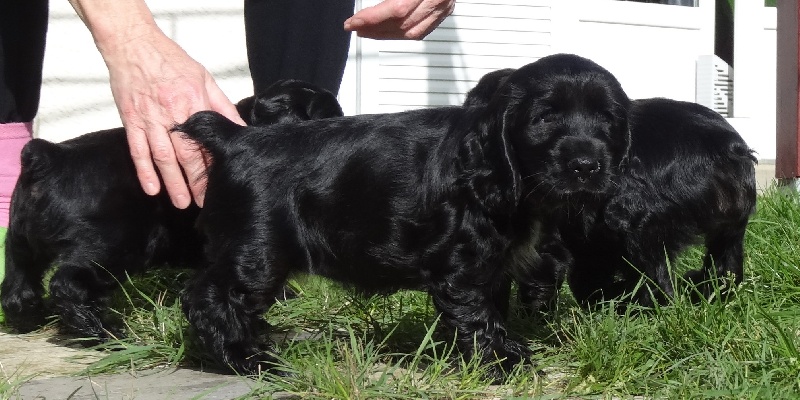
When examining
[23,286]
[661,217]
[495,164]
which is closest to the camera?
[495,164]

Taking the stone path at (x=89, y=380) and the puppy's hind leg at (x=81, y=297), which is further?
the puppy's hind leg at (x=81, y=297)

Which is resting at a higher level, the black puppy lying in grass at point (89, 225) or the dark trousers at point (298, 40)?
the dark trousers at point (298, 40)

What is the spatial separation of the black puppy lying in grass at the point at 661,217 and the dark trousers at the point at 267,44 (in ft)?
4.15

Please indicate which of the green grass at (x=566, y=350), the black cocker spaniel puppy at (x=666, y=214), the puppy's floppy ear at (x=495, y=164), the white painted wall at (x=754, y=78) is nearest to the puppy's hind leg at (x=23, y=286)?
the green grass at (x=566, y=350)

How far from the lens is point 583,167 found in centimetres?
264

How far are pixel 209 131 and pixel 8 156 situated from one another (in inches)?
54.7

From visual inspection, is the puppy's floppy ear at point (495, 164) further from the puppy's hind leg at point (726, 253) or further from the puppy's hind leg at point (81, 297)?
the puppy's hind leg at point (81, 297)

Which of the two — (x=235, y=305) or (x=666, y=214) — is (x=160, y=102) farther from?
(x=666, y=214)

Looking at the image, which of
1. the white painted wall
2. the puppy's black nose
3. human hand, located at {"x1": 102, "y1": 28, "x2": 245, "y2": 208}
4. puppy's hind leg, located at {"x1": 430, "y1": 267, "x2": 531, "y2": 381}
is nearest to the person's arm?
human hand, located at {"x1": 102, "y1": 28, "x2": 245, "y2": 208}

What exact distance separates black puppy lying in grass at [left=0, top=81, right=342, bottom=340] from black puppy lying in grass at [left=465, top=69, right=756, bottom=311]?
106 centimetres

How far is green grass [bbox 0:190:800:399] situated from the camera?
241 cm

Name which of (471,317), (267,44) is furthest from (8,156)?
(471,317)

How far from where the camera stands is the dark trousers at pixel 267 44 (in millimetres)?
3854

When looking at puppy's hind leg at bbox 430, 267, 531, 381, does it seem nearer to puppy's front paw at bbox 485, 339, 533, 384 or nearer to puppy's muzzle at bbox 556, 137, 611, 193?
puppy's front paw at bbox 485, 339, 533, 384
